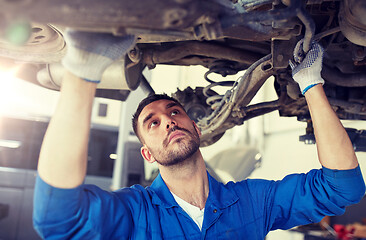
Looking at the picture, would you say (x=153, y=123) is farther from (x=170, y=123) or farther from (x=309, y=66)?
(x=309, y=66)

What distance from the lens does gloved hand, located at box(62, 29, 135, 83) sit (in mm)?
646

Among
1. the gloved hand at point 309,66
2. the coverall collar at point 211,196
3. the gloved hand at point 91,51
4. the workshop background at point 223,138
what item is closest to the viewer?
the gloved hand at point 91,51

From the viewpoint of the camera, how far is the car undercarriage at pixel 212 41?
20.2 inches

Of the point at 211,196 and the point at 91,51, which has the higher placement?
the point at 91,51

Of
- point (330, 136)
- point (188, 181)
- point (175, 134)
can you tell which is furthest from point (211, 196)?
point (330, 136)

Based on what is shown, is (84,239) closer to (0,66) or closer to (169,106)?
(169,106)

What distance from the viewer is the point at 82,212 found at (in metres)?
0.78

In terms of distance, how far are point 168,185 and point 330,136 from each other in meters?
0.56

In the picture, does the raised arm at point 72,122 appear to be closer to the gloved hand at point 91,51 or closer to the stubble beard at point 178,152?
the gloved hand at point 91,51

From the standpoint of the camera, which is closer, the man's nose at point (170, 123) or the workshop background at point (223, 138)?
the man's nose at point (170, 123)

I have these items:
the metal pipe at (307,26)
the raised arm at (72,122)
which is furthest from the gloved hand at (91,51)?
the metal pipe at (307,26)

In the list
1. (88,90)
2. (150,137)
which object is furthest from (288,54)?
(88,90)

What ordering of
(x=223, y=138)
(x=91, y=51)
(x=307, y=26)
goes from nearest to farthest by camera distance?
1. (x=91, y=51)
2. (x=307, y=26)
3. (x=223, y=138)

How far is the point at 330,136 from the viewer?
0.94 m
